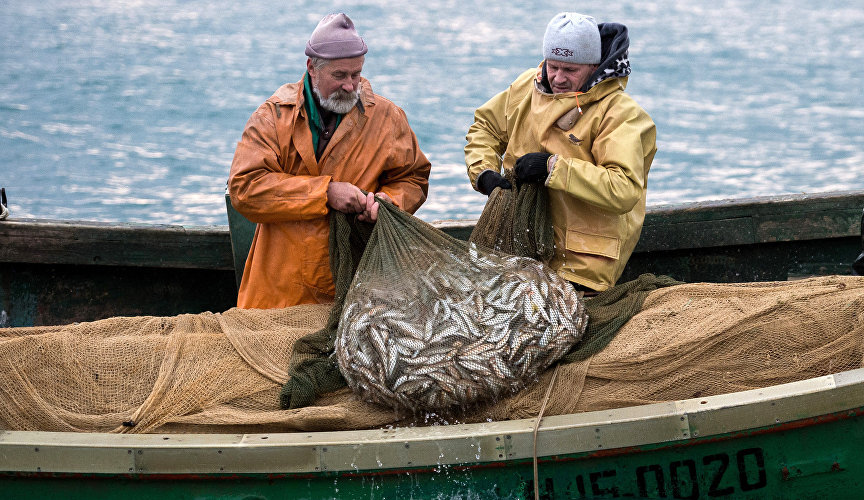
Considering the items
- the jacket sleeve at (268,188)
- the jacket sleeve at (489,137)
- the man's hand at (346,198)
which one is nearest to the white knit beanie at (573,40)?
the jacket sleeve at (489,137)

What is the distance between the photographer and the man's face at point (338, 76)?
13.0ft

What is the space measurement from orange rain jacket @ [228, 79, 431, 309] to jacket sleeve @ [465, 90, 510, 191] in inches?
9.4

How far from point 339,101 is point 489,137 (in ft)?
2.40

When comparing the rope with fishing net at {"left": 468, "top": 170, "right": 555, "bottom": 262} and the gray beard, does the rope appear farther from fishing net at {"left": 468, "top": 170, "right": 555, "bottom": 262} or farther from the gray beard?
the gray beard

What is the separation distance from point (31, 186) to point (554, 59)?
12.3 metres

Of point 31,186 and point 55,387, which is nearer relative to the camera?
point 55,387

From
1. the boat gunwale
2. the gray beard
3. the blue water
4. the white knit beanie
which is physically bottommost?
the blue water

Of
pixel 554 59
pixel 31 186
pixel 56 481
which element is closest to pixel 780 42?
pixel 31 186

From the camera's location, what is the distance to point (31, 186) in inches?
573

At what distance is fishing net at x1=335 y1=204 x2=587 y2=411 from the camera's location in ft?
11.2

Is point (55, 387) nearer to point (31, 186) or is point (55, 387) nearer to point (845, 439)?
point (845, 439)

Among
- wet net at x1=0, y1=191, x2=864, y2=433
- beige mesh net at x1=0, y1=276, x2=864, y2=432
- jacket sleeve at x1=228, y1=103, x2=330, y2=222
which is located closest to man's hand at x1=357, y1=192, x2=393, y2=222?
jacket sleeve at x1=228, y1=103, x2=330, y2=222

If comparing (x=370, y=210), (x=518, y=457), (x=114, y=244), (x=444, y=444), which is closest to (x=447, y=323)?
(x=444, y=444)

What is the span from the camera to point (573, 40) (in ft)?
12.7
